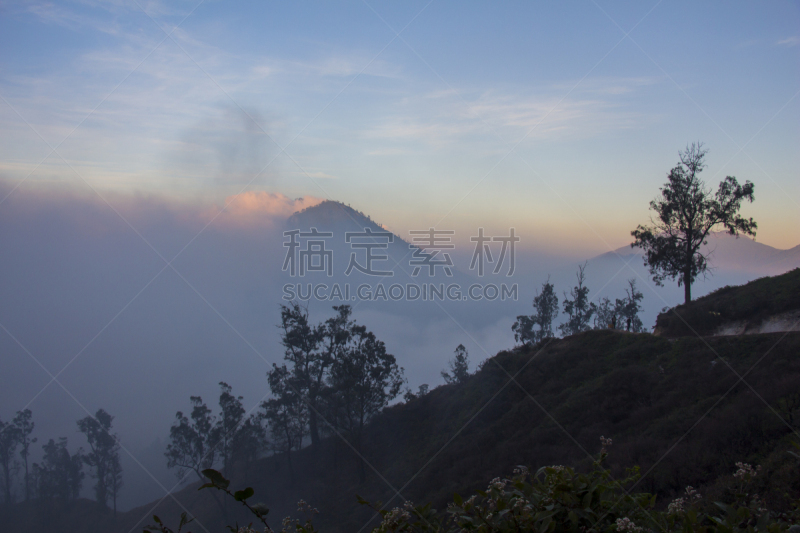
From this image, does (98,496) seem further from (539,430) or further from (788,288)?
(788,288)

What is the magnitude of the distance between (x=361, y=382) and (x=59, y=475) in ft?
136

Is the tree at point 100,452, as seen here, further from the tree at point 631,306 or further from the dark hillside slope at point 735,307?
the tree at point 631,306

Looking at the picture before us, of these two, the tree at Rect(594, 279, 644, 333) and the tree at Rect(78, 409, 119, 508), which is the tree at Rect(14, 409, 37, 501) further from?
the tree at Rect(594, 279, 644, 333)

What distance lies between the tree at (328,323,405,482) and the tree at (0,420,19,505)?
4827 centimetres

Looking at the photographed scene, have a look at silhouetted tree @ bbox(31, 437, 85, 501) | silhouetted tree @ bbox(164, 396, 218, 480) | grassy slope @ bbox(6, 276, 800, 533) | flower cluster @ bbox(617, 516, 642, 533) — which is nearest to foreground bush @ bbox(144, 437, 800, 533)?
flower cluster @ bbox(617, 516, 642, 533)

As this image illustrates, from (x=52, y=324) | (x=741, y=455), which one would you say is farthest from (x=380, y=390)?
(x=52, y=324)

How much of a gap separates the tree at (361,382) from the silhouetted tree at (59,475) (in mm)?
36551

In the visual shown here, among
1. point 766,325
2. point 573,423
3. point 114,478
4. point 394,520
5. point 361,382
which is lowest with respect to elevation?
point 114,478

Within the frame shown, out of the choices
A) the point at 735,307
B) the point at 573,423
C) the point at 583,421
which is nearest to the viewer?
the point at 583,421

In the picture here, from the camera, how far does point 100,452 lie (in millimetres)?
46000

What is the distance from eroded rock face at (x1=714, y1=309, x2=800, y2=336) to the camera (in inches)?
712

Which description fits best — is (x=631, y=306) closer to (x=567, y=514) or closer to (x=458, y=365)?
(x=458, y=365)

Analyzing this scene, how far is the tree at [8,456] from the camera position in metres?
49.9

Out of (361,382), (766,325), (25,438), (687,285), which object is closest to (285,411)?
(361,382)
